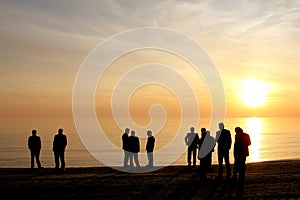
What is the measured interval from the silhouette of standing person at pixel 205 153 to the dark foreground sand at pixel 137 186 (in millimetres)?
507

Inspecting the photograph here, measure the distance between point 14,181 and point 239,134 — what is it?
9.97 metres

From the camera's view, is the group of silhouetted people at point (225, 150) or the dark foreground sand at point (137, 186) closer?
the dark foreground sand at point (137, 186)

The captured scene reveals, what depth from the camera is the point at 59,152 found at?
66.8 feet

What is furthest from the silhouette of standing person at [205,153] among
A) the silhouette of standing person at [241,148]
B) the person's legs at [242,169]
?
the person's legs at [242,169]

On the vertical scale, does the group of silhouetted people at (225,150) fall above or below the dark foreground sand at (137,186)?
above

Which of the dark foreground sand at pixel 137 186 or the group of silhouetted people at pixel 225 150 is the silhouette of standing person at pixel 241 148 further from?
the dark foreground sand at pixel 137 186

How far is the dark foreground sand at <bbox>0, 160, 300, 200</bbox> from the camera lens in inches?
512

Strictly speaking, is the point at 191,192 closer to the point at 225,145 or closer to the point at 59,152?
the point at 225,145

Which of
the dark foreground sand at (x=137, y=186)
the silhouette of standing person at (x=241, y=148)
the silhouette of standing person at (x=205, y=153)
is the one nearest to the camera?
the dark foreground sand at (x=137, y=186)

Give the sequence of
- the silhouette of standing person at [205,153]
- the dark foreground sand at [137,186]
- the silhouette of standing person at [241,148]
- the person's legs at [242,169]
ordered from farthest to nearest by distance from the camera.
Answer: the silhouette of standing person at [205,153] < the silhouette of standing person at [241,148] < the person's legs at [242,169] < the dark foreground sand at [137,186]

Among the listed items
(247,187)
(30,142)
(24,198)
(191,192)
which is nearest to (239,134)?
(247,187)

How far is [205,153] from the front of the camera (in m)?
16.5

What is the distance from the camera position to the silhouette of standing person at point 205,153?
15913mm

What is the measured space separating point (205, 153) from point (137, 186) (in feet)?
11.8
